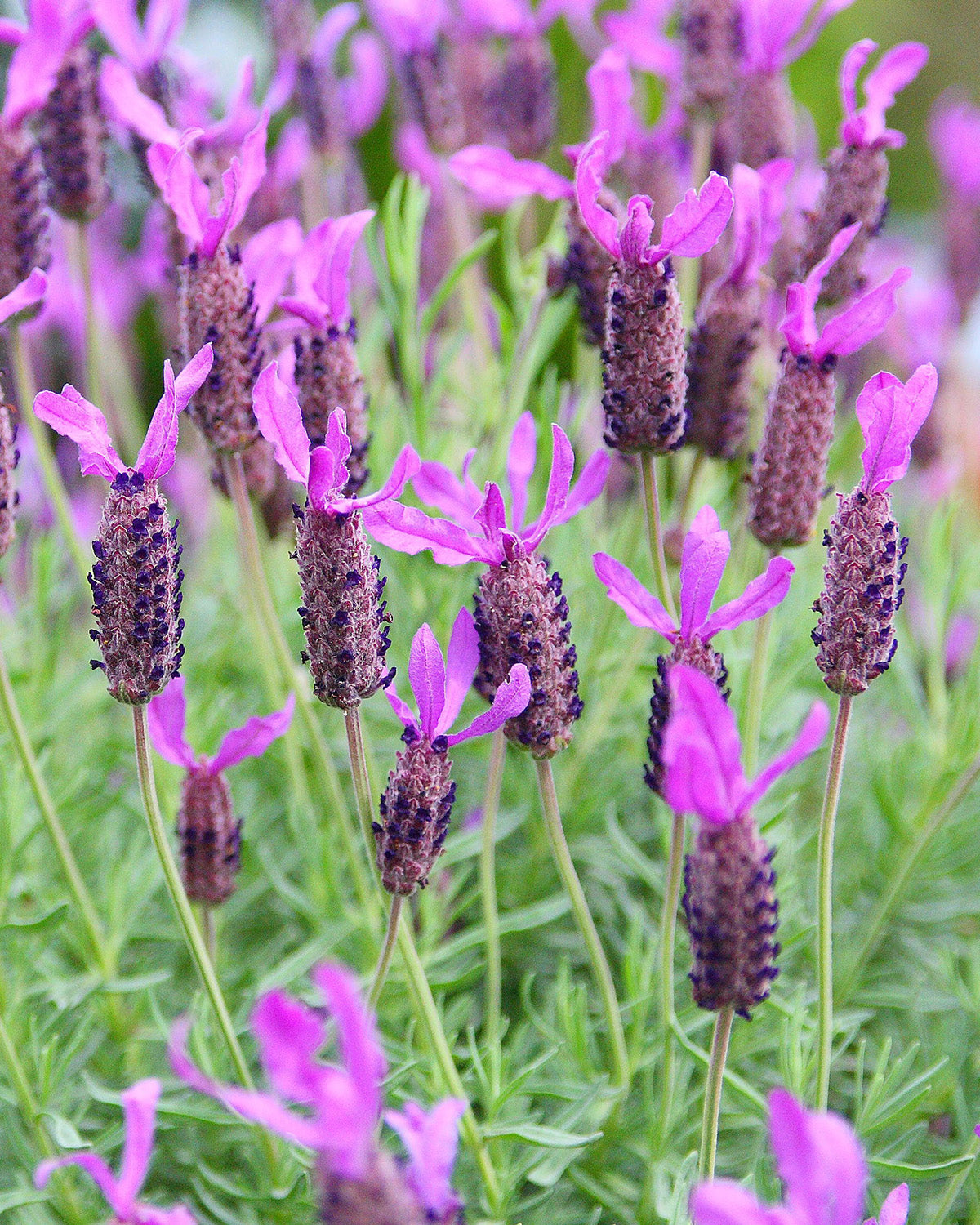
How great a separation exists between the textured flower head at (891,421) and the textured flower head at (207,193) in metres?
0.35

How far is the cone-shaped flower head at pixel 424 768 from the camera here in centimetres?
58

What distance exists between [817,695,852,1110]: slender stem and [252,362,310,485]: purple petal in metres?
0.28

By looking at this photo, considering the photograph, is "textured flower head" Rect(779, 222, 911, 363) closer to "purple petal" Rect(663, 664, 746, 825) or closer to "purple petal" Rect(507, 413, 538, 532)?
"purple petal" Rect(507, 413, 538, 532)

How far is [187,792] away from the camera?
70 cm

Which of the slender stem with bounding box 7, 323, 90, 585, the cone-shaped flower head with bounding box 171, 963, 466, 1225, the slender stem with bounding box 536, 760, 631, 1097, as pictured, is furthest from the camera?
the slender stem with bounding box 7, 323, 90, 585

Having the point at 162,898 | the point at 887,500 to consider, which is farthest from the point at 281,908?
the point at 887,500

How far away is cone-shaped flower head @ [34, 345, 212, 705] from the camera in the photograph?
54cm

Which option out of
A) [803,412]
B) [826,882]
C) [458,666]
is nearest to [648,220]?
[803,412]

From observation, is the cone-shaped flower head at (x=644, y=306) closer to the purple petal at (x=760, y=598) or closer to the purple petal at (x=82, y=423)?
the purple petal at (x=760, y=598)

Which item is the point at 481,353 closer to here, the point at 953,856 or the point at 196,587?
the point at 196,587

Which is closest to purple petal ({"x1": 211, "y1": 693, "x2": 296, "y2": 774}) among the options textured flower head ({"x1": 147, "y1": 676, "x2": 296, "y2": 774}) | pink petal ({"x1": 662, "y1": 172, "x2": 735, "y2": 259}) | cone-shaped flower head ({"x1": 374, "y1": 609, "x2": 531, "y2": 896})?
textured flower head ({"x1": 147, "y1": 676, "x2": 296, "y2": 774})

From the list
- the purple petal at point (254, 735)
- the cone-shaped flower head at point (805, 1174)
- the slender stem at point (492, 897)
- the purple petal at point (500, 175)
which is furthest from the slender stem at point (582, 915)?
the purple petal at point (500, 175)

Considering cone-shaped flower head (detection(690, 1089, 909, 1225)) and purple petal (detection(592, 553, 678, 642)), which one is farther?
purple petal (detection(592, 553, 678, 642))

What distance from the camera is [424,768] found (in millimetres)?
581
